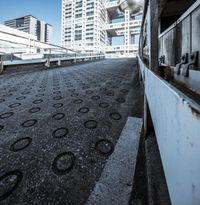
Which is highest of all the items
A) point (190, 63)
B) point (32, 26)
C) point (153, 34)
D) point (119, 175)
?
point (32, 26)

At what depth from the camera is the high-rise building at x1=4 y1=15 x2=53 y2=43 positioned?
235ft

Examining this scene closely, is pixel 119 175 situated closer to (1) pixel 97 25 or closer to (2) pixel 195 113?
(2) pixel 195 113

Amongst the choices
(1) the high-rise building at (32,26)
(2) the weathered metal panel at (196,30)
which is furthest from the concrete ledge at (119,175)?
(1) the high-rise building at (32,26)

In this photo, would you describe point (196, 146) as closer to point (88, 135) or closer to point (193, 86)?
point (193, 86)

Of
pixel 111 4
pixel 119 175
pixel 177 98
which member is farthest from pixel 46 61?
pixel 111 4

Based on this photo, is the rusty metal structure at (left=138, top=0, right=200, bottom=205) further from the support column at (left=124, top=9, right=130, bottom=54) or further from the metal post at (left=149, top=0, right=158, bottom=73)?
the support column at (left=124, top=9, right=130, bottom=54)

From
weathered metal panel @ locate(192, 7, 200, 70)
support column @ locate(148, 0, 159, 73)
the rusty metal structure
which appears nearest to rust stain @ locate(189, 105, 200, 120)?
the rusty metal structure

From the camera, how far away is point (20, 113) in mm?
1794

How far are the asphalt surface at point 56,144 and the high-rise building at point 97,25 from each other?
1703 inches

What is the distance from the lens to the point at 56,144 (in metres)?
1.19

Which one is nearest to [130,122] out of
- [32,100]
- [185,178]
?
[185,178]

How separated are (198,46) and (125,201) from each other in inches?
52.6

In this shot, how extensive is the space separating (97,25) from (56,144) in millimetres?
52891

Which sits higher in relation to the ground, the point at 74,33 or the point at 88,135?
the point at 74,33
